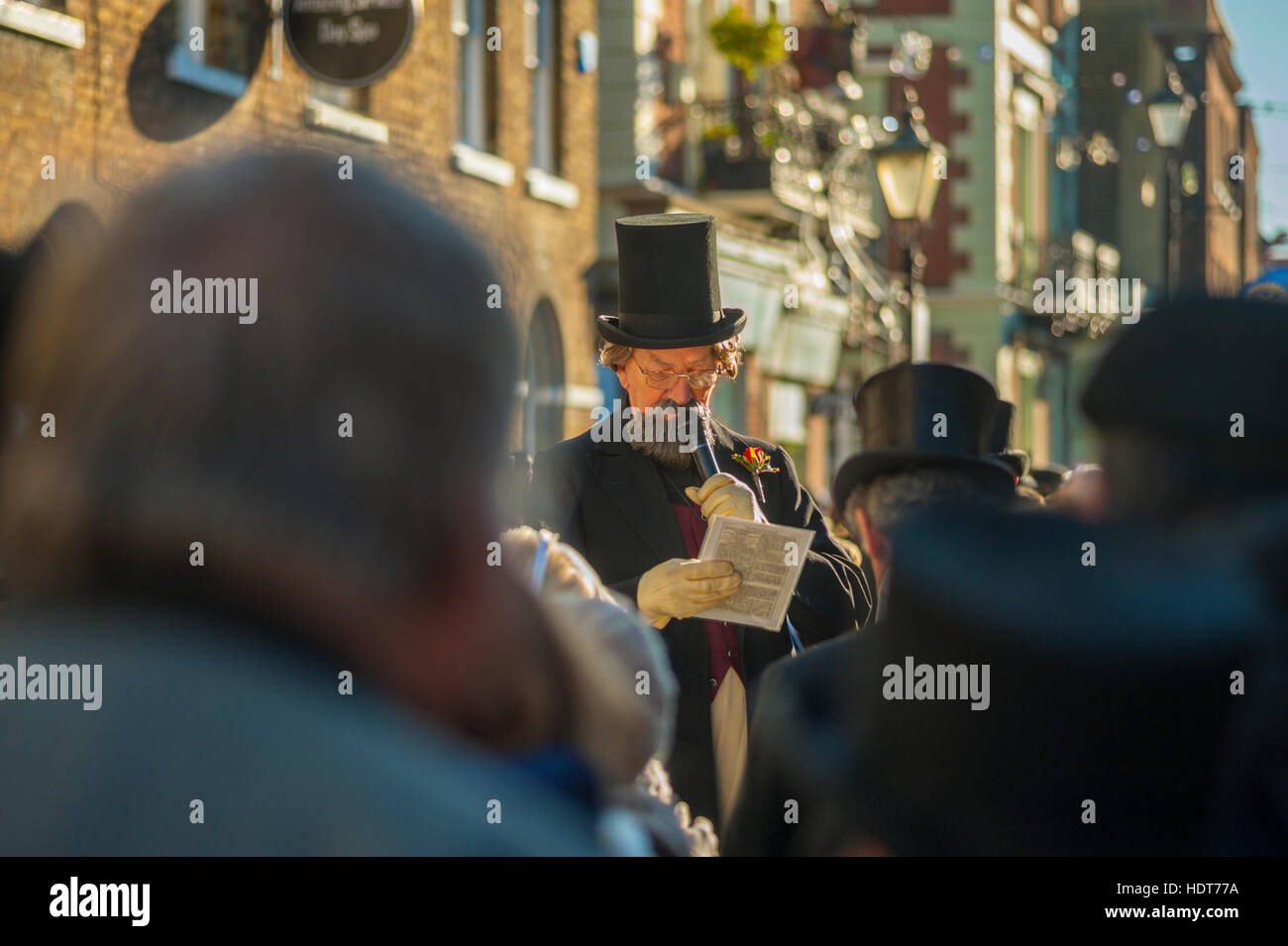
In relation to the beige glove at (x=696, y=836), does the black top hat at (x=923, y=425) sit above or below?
above

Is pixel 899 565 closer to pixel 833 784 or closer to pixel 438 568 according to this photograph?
pixel 833 784

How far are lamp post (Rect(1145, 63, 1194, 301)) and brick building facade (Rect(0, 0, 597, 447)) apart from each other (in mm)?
4840

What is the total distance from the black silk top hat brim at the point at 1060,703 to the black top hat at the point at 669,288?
6.80ft

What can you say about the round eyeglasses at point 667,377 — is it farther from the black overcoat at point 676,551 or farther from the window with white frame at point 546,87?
the window with white frame at point 546,87

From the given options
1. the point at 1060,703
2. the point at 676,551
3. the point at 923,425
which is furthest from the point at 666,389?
the point at 1060,703

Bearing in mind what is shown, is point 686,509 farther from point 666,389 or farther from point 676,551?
point 666,389

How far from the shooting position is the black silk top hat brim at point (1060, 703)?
237 cm

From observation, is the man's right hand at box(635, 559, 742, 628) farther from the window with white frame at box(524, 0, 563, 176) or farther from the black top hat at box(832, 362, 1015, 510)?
the window with white frame at box(524, 0, 563, 176)

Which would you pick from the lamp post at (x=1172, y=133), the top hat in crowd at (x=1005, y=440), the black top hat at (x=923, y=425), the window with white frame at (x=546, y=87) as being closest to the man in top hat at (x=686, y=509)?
the black top hat at (x=923, y=425)

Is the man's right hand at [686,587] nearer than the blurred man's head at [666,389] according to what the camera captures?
Yes

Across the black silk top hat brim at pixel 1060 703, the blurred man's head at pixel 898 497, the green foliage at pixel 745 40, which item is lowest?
the black silk top hat brim at pixel 1060 703

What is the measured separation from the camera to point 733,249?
20.7 meters

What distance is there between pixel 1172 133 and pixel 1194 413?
41.0 ft

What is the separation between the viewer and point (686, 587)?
3811 millimetres
